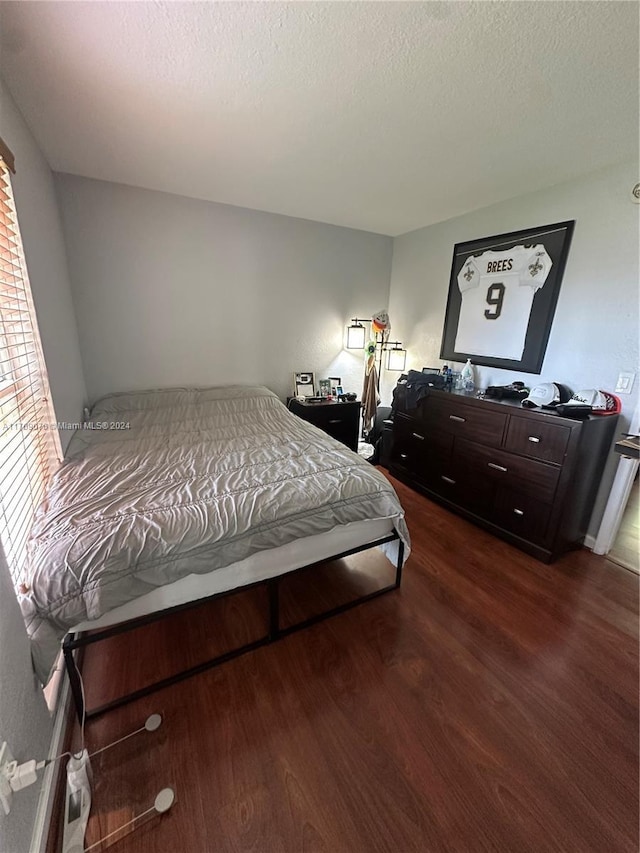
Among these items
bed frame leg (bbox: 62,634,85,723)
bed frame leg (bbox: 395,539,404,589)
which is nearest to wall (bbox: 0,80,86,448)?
bed frame leg (bbox: 62,634,85,723)

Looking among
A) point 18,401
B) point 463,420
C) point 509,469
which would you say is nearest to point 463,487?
point 509,469

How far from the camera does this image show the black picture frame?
230 centimetres

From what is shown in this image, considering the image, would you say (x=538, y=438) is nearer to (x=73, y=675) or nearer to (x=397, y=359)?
(x=397, y=359)

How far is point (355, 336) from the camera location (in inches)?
143

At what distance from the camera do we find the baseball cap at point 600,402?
82.4 inches

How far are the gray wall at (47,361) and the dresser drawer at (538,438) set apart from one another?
2.55 metres

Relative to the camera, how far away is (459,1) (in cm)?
106

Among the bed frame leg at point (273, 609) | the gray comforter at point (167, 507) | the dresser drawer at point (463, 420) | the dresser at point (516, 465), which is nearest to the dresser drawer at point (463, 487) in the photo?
the dresser at point (516, 465)

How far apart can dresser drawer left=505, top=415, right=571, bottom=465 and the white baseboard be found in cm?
262

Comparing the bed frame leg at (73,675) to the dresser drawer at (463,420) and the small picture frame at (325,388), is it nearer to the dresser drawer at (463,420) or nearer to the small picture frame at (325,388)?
the dresser drawer at (463,420)

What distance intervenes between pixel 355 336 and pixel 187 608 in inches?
118

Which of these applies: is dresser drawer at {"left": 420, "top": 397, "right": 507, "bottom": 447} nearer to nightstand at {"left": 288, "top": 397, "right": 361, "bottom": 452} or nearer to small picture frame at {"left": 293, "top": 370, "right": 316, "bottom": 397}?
nightstand at {"left": 288, "top": 397, "right": 361, "bottom": 452}

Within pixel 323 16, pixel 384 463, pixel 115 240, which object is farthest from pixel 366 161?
pixel 384 463

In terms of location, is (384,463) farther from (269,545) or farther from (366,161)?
(366,161)
